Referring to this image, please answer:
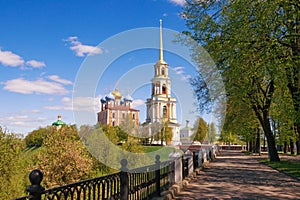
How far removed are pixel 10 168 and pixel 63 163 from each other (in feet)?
15.8

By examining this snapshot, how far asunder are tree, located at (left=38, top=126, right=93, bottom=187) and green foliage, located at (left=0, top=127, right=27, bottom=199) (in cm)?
226

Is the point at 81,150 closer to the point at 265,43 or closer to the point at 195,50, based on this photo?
the point at 195,50

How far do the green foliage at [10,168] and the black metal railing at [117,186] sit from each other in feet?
64.9

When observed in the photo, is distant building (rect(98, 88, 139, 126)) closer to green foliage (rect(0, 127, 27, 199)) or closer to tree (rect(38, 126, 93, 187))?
tree (rect(38, 126, 93, 187))

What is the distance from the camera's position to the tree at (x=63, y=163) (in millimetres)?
25875

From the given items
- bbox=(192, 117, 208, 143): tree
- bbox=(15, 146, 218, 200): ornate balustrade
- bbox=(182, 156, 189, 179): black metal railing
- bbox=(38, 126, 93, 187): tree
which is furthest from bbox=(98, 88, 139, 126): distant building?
bbox=(15, 146, 218, 200): ornate balustrade

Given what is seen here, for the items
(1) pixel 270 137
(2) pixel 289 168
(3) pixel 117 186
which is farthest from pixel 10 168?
(3) pixel 117 186

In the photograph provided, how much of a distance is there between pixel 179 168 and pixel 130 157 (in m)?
14.5

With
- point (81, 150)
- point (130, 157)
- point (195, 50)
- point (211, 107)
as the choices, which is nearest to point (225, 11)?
point (195, 50)

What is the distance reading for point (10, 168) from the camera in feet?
88.9

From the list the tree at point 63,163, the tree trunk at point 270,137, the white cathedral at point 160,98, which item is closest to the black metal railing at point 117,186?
the white cathedral at point 160,98

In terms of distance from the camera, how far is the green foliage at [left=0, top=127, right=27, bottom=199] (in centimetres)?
2514

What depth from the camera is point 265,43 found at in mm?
11609

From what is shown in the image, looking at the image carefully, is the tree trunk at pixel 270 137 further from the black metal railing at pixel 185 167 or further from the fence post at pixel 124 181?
the fence post at pixel 124 181
